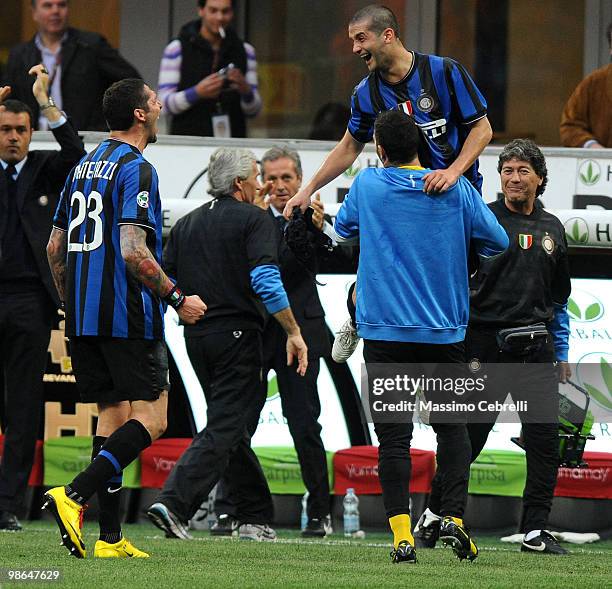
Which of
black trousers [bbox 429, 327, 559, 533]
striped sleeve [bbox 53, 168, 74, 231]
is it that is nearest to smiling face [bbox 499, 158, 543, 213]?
black trousers [bbox 429, 327, 559, 533]

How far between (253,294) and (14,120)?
5.47 ft

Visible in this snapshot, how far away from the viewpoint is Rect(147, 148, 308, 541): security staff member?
7.51 meters

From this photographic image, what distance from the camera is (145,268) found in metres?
6.13

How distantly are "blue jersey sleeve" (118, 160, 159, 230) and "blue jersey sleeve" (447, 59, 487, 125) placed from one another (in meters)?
1.31

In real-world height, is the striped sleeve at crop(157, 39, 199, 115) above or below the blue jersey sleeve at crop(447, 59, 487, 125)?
above

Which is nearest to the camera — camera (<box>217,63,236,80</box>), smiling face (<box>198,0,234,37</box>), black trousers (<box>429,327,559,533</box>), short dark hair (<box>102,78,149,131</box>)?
short dark hair (<box>102,78,149,131</box>)

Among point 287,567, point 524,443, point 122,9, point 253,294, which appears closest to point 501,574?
point 287,567

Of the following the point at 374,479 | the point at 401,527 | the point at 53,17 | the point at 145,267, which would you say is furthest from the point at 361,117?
the point at 53,17

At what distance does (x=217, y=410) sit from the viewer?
764 cm

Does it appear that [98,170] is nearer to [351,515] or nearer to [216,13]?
[351,515]

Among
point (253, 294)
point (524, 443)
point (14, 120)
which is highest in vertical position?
point (14, 120)

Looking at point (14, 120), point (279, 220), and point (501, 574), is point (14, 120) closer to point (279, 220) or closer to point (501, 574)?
point (279, 220)

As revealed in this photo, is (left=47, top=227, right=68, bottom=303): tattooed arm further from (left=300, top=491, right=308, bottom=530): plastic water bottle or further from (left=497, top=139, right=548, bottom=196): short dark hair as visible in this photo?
(left=300, top=491, right=308, bottom=530): plastic water bottle

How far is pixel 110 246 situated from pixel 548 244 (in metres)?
2.17
